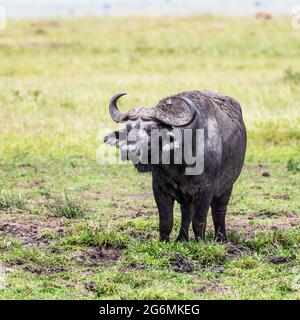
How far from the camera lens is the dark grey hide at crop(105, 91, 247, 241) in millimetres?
9430

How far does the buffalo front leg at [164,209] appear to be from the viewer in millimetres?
9898

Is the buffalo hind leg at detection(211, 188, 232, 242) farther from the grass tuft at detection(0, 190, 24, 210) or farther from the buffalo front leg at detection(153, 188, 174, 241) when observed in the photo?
the grass tuft at detection(0, 190, 24, 210)

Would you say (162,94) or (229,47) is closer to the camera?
(162,94)

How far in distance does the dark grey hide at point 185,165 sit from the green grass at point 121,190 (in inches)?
13.3

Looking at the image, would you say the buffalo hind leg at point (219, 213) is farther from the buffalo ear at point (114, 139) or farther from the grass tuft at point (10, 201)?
the grass tuft at point (10, 201)

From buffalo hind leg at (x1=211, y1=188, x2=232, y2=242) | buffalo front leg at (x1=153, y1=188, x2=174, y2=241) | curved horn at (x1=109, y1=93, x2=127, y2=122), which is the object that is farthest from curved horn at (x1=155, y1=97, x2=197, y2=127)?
buffalo hind leg at (x1=211, y1=188, x2=232, y2=242)

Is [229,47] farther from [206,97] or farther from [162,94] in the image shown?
[206,97]

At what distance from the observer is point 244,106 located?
2114cm

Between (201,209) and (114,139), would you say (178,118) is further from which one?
(201,209)

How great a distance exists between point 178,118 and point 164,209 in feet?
3.37

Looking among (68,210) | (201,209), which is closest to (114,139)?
(201,209)

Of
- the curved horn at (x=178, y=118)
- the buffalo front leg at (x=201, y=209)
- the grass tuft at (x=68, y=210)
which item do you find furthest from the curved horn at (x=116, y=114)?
the grass tuft at (x=68, y=210)

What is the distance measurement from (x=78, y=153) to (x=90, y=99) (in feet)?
17.9

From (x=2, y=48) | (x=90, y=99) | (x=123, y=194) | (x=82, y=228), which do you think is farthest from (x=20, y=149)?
(x=2, y=48)
